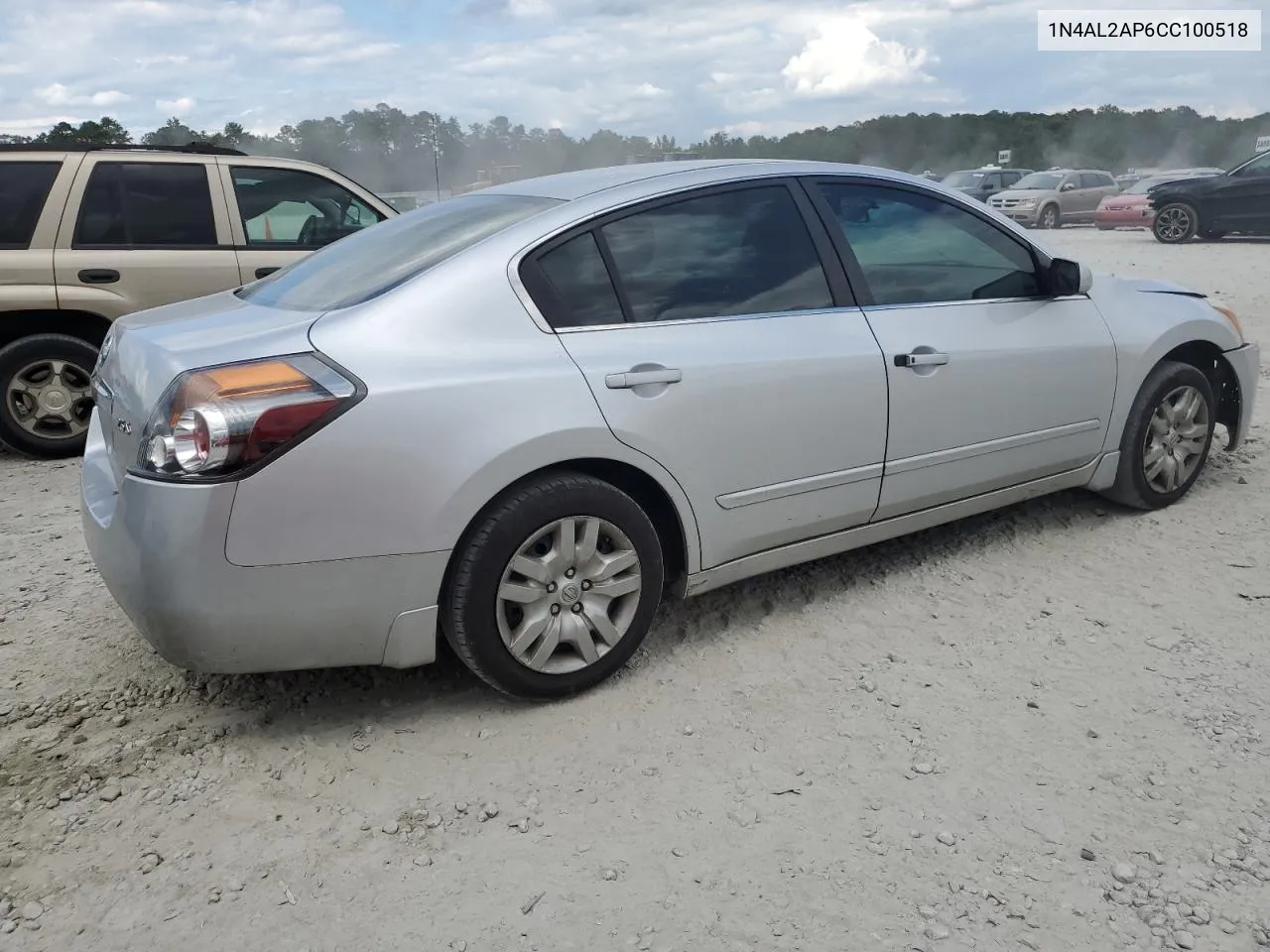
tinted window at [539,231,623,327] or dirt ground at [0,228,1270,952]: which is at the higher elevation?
tinted window at [539,231,623,327]

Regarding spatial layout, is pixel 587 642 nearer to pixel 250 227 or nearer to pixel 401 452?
pixel 401 452

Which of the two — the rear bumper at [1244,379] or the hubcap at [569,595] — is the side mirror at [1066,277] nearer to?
the rear bumper at [1244,379]

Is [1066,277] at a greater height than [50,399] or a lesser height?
greater

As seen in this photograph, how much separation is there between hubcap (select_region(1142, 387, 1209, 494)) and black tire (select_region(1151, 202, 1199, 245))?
15.6 metres

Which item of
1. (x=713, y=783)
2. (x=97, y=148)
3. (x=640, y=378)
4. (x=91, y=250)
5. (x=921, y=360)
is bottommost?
(x=713, y=783)

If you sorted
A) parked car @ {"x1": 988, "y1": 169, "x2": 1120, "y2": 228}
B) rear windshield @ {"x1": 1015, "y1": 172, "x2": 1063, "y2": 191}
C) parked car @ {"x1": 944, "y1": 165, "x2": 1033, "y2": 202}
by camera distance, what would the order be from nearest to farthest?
parked car @ {"x1": 988, "y1": 169, "x2": 1120, "y2": 228} < rear windshield @ {"x1": 1015, "y1": 172, "x2": 1063, "y2": 191} < parked car @ {"x1": 944, "y1": 165, "x2": 1033, "y2": 202}

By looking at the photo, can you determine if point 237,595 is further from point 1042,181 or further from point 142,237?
point 1042,181

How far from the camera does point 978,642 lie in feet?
11.5

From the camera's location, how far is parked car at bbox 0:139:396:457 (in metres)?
6.04

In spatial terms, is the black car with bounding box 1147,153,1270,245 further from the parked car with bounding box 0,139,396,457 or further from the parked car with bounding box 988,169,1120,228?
the parked car with bounding box 0,139,396,457

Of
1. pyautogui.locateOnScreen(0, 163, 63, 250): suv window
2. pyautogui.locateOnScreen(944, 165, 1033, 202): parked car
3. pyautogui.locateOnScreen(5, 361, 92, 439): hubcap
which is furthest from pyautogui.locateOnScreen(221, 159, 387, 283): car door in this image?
pyautogui.locateOnScreen(944, 165, 1033, 202): parked car

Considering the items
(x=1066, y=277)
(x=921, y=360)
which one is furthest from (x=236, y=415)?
(x=1066, y=277)

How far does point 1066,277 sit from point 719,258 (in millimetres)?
1519

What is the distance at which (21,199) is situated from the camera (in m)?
6.06
